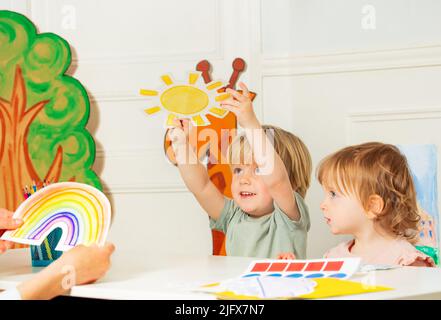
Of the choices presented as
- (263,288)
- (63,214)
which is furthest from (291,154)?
(263,288)

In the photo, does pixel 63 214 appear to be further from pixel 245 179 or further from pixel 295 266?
pixel 245 179

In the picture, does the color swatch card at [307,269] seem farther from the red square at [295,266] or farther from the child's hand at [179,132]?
the child's hand at [179,132]

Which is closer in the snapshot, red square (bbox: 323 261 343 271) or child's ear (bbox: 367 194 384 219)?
red square (bbox: 323 261 343 271)

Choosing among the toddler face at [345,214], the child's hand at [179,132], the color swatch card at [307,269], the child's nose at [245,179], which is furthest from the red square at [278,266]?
the child's hand at [179,132]

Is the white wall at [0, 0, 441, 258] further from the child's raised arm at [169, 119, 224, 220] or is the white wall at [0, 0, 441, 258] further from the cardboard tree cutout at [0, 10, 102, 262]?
the child's raised arm at [169, 119, 224, 220]

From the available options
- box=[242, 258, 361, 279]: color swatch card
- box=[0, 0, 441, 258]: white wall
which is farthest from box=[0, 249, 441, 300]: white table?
box=[0, 0, 441, 258]: white wall

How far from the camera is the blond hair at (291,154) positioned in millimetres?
1543

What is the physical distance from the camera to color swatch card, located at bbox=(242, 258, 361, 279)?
2.34 feet

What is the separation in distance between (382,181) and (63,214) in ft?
2.37

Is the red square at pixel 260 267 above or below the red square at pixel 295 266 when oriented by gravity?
below

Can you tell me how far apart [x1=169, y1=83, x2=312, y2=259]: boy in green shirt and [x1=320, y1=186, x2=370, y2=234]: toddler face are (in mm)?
77

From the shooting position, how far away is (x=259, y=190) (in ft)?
4.81

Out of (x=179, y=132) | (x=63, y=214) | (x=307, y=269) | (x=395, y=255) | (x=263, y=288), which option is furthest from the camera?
(x=179, y=132)

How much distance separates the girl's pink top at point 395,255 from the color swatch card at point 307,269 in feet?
1.57
